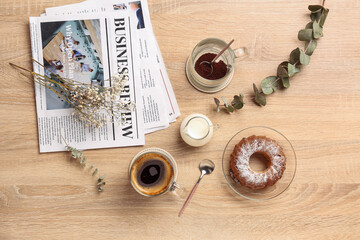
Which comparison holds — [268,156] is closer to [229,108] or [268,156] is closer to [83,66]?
[229,108]

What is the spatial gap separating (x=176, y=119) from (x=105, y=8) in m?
0.42

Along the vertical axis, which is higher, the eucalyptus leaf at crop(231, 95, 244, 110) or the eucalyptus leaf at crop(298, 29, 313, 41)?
the eucalyptus leaf at crop(298, 29, 313, 41)

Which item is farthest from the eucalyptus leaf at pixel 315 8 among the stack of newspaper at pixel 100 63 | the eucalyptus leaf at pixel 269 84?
the stack of newspaper at pixel 100 63

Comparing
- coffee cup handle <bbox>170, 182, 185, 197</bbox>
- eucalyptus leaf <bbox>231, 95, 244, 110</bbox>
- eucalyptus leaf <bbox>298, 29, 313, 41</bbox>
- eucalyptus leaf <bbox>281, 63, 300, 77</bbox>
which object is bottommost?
coffee cup handle <bbox>170, 182, 185, 197</bbox>

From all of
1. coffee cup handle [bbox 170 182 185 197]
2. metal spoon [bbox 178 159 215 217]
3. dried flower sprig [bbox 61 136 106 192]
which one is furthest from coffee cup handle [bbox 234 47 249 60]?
dried flower sprig [bbox 61 136 106 192]

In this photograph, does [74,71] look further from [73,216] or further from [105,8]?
[73,216]

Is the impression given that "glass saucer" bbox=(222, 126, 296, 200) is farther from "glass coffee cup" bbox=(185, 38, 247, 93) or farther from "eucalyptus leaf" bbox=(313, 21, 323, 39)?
"eucalyptus leaf" bbox=(313, 21, 323, 39)

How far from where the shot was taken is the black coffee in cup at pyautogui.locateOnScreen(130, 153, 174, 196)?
1027 mm

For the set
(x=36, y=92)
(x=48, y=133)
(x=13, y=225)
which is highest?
(x=36, y=92)

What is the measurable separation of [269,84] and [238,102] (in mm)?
115

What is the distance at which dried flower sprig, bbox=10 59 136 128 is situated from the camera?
102 centimetres

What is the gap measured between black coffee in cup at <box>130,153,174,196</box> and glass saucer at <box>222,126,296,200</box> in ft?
0.60

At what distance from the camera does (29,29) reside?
1.08 metres

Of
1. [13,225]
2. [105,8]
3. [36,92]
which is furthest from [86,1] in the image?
[13,225]
